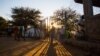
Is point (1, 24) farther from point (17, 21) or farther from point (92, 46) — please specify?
point (92, 46)

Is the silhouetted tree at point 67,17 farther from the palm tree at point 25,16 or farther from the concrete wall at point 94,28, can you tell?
the concrete wall at point 94,28

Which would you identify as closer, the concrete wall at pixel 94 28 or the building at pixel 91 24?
the concrete wall at pixel 94 28

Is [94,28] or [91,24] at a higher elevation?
[91,24]

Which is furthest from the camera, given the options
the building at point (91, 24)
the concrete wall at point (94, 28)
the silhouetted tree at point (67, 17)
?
the silhouetted tree at point (67, 17)

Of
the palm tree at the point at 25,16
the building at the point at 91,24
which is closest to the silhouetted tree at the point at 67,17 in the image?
the palm tree at the point at 25,16

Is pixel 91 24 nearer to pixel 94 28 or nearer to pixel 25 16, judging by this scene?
pixel 94 28

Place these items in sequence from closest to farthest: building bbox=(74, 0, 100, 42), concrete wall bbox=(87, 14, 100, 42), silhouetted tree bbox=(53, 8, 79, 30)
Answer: concrete wall bbox=(87, 14, 100, 42) → building bbox=(74, 0, 100, 42) → silhouetted tree bbox=(53, 8, 79, 30)

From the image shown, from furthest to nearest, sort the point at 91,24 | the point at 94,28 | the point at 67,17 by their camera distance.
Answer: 1. the point at 67,17
2. the point at 91,24
3. the point at 94,28

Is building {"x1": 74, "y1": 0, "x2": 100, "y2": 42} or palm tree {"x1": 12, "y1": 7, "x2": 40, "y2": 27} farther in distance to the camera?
palm tree {"x1": 12, "y1": 7, "x2": 40, "y2": 27}

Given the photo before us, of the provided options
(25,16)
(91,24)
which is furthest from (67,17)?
(91,24)

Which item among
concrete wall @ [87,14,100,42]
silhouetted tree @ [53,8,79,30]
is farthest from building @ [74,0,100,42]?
silhouetted tree @ [53,8,79,30]

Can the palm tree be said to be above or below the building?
above

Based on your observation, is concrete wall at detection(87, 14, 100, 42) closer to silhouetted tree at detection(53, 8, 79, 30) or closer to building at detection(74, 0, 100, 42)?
building at detection(74, 0, 100, 42)

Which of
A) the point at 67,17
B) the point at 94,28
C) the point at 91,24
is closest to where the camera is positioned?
the point at 94,28
